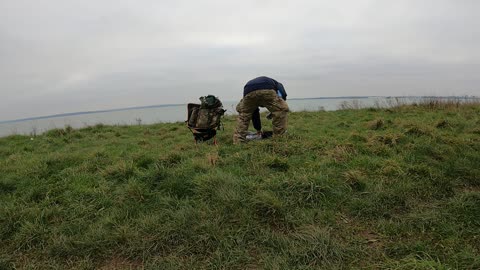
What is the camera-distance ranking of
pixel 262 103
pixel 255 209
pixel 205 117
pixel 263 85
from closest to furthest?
1. pixel 255 209
2. pixel 263 85
3. pixel 262 103
4. pixel 205 117

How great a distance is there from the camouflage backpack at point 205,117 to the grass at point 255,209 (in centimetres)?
141

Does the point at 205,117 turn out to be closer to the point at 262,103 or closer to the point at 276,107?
the point at 262,103

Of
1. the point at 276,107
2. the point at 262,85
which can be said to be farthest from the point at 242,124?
the point at 262,85

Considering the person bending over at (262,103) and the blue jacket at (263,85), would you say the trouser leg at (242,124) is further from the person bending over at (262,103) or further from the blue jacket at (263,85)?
the blue jacket at (263,85)

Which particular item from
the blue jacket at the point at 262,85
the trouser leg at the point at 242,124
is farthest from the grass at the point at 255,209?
the blue jacket at the point at 262,85

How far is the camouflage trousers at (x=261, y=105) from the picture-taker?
20.0 ft

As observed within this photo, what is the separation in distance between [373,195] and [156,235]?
241 cm

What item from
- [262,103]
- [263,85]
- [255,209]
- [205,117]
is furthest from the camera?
[205,117]

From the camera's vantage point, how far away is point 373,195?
358cm

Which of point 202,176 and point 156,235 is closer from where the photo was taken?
point 156,235

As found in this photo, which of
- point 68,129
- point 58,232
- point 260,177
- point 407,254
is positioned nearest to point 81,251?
point 58,232

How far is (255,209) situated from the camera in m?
3.38

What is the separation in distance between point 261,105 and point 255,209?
10.5 feet

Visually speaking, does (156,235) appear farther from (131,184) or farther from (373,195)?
(373,195)
